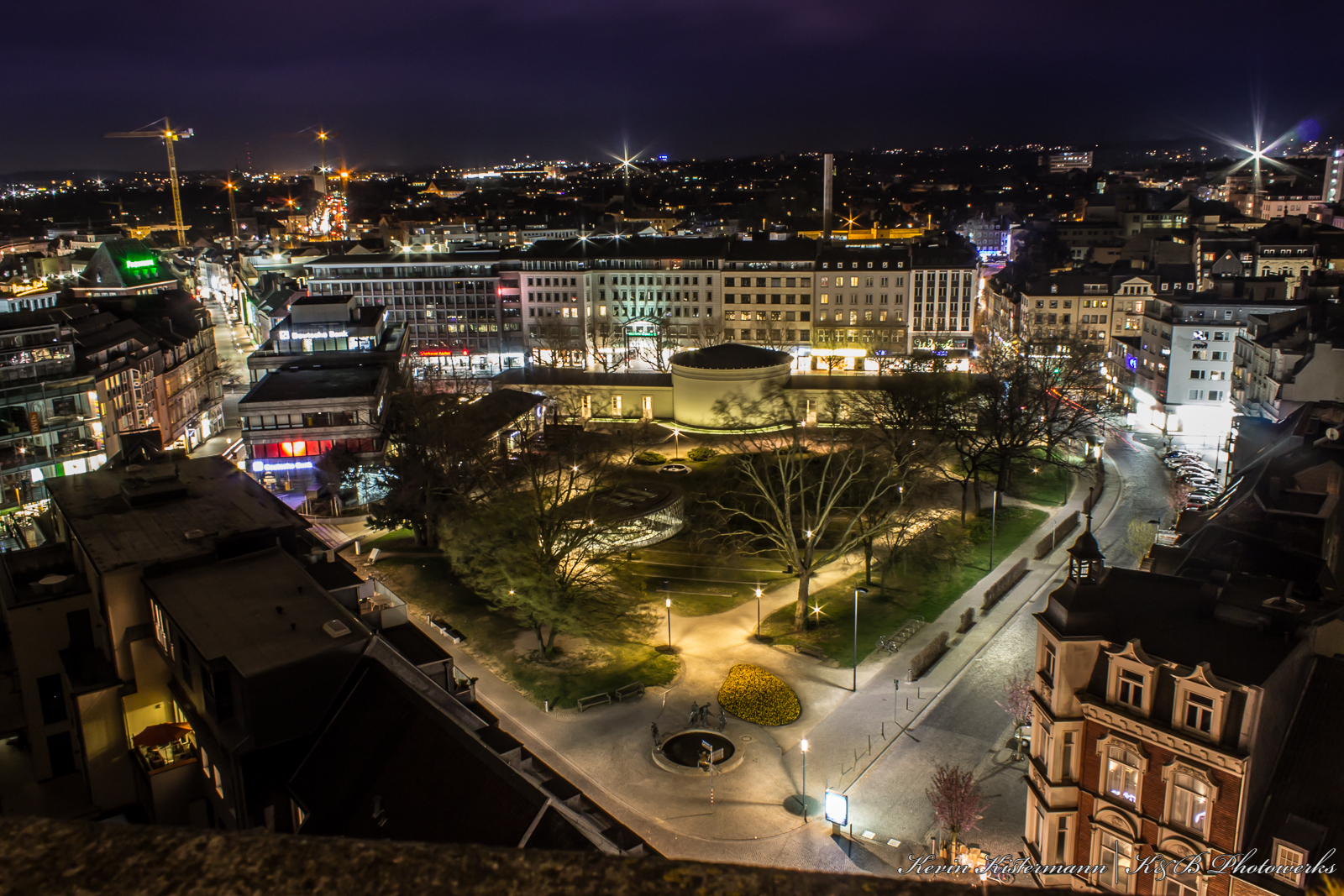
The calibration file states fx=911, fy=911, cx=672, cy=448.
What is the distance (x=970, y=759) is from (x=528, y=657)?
16.5 metres

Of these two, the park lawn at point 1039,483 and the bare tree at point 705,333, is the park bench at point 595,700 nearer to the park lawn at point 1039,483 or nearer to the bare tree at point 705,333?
the park lawn at point 1039,483

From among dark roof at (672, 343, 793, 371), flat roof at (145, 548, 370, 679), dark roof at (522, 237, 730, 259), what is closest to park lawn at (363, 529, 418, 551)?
flat roof at (145, 548, 370, 679)

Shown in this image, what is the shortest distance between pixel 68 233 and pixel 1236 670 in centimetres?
18563

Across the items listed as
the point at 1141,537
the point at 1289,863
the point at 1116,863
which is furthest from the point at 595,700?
the point at 1141,537

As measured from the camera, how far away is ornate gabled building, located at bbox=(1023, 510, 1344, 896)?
60.3ft

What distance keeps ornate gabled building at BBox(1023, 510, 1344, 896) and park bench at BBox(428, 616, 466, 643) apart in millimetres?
22849

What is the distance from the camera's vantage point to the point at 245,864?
3.77 m

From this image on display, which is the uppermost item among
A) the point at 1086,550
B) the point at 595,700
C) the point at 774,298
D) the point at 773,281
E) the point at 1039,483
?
the point at 773,281

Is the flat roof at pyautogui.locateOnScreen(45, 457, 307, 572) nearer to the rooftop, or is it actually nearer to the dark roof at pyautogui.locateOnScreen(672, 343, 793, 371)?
the rooftop

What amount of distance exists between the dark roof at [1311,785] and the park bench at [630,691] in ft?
62.6

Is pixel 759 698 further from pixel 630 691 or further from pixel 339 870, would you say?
pixel 339 870

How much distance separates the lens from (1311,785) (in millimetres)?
18406

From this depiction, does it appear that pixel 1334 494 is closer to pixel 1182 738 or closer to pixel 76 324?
pixel 1182 738

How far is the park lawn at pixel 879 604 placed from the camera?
3634 cm
